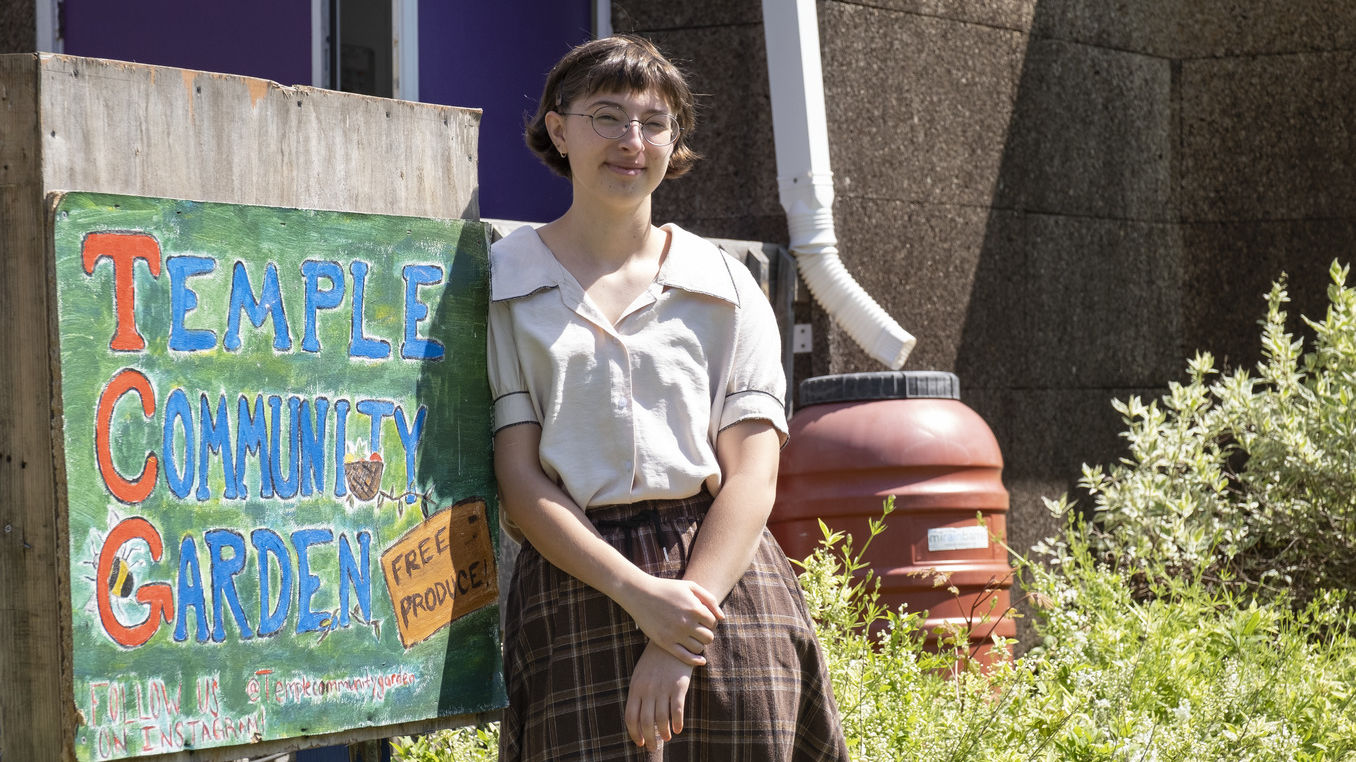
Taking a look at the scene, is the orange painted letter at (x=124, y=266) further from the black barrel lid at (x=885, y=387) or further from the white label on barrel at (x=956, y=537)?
the white label on barrel at (x=956, y=537)

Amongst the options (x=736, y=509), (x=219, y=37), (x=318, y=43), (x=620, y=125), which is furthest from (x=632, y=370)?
(x=219, y=37)

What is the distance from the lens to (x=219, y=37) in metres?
4.69

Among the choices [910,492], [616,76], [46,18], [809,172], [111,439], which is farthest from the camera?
[46,18]

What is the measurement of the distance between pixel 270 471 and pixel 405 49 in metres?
2.78

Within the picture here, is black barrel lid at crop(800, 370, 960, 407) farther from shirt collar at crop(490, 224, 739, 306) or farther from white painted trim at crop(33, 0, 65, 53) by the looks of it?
white painted trim at crop(33, 0, 65, 53)

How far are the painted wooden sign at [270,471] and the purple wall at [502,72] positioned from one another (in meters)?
2.42

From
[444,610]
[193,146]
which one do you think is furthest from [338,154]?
[444,610]

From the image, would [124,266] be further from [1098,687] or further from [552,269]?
[1098,687]

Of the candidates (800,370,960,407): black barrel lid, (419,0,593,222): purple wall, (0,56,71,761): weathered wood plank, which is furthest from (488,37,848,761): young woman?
(419,0,593,222): purple wall

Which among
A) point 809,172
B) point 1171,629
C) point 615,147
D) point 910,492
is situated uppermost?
point 809,172

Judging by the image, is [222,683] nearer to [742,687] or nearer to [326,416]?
[326,416]

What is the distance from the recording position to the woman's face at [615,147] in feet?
7.32

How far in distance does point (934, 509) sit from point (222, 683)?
214cm

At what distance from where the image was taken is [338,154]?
232 cm
